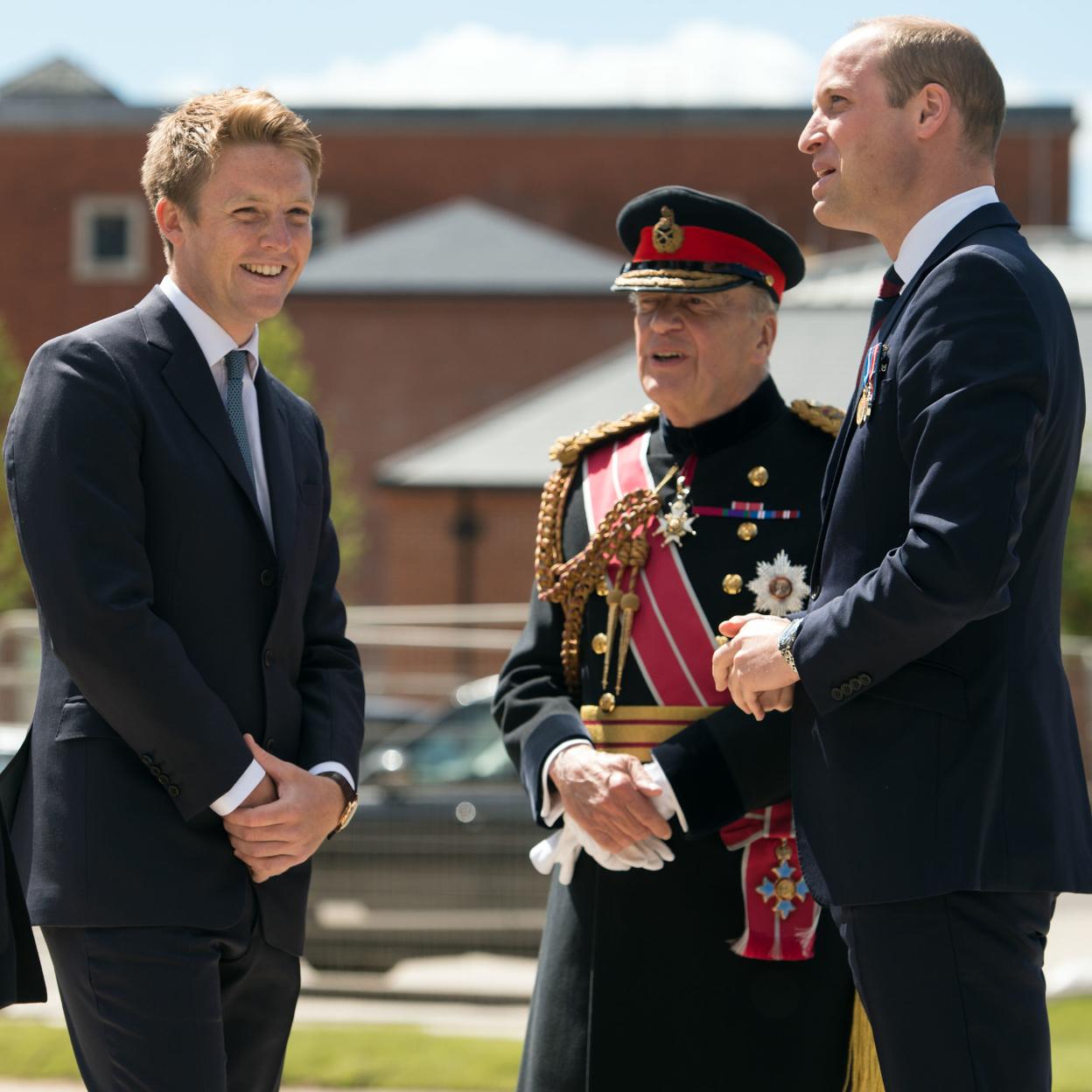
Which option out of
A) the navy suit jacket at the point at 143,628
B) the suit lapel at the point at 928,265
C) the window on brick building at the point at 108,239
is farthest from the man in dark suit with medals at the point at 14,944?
the window on brick building at the point at 108,239

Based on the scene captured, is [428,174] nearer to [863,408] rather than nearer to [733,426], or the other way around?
[733,426]

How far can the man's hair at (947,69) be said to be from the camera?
9.34 ft

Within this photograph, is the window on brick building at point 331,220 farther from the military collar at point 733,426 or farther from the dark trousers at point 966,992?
the dark trousers at point 966,992

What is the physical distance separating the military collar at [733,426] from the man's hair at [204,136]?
103 cm

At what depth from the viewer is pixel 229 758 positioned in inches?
118

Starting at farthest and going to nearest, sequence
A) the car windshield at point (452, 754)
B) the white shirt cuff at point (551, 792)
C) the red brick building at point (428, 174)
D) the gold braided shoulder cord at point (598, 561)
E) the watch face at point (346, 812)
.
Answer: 1. the red brick building at point (428, 174)
2. the car windshield at point (452, 754)
3. the gold braided shoulder cord at point (598, 561)
4. the white shirt cuff at point (551, 792)
5. the watch face at point (346, 812)

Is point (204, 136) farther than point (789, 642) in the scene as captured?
Yes

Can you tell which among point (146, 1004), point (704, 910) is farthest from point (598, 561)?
point (146, 1004)

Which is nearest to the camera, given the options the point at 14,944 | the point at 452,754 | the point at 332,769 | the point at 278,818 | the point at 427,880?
the point at 14,944

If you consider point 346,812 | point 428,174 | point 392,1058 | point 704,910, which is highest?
point 428,174

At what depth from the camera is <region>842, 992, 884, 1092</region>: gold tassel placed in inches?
133

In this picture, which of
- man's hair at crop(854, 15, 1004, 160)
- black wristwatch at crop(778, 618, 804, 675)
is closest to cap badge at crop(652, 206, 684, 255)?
man's hair at crop(854, 15, 1004, 160)

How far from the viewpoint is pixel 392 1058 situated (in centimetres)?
621

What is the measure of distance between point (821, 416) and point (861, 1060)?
127 centimetres
